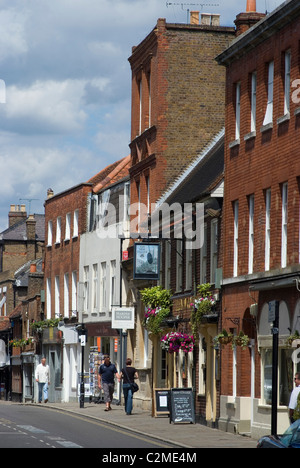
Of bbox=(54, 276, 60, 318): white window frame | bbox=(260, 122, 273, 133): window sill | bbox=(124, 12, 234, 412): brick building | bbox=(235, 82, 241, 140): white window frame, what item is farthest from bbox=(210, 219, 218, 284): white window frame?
bbox=(54, 276, 60, 318): white window frame

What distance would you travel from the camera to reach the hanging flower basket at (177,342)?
35344mm

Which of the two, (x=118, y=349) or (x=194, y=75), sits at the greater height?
(x=194, y=75)

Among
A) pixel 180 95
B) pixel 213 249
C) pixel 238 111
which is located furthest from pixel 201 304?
pixel 180 95

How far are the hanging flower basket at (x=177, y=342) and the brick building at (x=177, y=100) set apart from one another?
4.85 m

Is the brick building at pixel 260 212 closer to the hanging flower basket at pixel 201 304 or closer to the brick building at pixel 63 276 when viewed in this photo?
the hanging flower basket at pixel 201 304

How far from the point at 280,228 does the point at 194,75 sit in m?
16.2

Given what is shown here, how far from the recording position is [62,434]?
27219 mm

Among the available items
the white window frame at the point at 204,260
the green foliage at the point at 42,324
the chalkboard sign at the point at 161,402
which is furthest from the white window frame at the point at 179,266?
the green foliage at the point at 42,324

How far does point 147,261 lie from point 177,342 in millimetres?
3878

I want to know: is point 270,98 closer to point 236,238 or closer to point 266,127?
point 266,127

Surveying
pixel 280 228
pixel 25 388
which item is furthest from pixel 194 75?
pixel 25 388

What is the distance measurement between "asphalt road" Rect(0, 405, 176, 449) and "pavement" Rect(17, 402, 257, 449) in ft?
1.43

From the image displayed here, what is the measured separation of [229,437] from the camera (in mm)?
27828

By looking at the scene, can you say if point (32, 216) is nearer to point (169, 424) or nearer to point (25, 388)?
point (25, 388)
